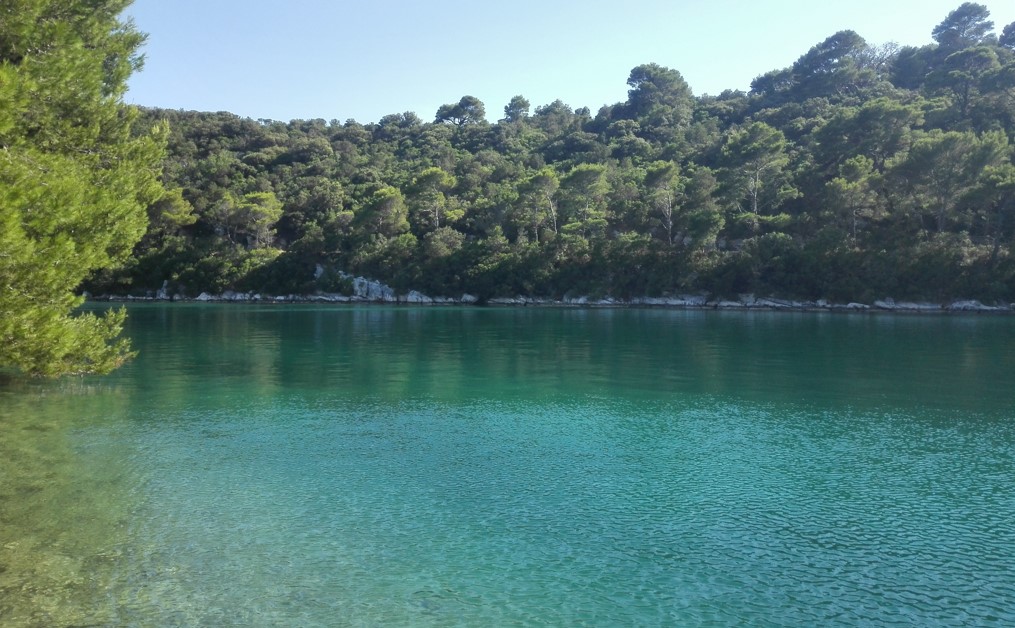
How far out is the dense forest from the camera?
153 feet

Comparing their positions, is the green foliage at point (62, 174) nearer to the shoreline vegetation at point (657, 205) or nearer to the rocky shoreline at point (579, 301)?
the shoreline vegetation at point (657, 205)

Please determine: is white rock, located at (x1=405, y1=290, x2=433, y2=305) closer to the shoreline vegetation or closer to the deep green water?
the shoreline vegetation

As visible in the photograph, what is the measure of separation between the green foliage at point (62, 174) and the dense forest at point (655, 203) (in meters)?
29.7

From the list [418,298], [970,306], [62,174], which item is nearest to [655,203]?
[418,298]

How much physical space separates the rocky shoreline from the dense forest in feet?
2.18

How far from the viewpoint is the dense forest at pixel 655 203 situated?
4662cm

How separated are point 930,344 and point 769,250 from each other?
25.4 m

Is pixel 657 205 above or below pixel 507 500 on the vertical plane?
above

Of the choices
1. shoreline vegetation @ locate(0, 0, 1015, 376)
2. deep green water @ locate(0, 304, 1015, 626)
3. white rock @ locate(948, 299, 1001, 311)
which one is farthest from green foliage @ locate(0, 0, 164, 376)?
white rock @ locate(948, 299, 1001, 311)

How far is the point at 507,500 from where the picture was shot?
7668 millimetres

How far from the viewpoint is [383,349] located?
2417 centimetres

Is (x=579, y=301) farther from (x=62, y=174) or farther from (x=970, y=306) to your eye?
(x=62, y=174)

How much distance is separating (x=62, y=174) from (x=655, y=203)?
52.6 metres

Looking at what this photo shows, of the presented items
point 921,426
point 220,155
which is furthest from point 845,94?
point 921,426
